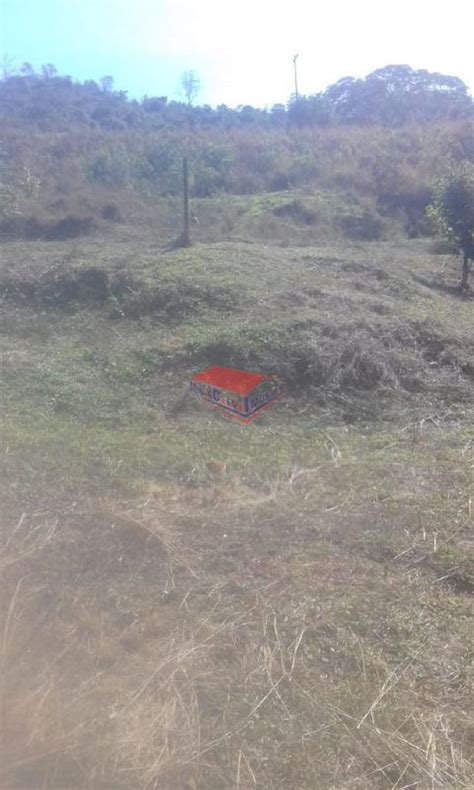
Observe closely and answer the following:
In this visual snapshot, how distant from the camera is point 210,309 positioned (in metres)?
8.44

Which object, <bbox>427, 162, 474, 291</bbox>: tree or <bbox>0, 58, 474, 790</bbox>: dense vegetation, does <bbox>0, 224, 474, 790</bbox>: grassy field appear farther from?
<bbox>427, 162, 474, 291</bbox>: tree

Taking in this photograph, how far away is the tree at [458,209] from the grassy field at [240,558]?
3.85 metres

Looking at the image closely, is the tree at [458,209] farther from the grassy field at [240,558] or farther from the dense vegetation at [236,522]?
the grassy field at [240,558]

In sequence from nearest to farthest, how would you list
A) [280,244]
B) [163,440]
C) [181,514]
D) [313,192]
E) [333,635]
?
[333,635], [181,514], [163,440], [280,244], [313,192]

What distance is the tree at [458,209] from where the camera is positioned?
10.7m

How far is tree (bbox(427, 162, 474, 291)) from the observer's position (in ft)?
35.1

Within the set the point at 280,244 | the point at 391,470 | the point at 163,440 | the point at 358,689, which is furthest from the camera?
the point at 280,244

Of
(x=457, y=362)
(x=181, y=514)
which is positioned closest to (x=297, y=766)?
(x=181, y=514)

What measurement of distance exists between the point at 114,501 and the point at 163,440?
4.00 feet

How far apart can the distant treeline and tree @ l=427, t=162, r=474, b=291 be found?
77.8 ft

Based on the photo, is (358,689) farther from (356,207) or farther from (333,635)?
(356,207)

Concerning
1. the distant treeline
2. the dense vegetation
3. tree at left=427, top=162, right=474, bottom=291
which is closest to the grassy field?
the dense vegetation

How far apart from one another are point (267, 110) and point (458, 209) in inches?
1556

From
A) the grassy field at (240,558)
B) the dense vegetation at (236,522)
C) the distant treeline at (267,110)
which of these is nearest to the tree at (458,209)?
the dense vegetation at (236,522)
